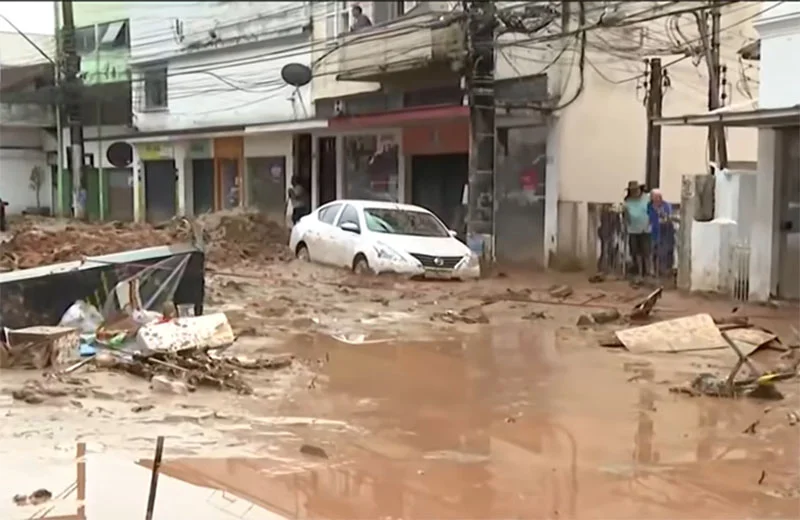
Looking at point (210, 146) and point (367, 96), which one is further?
point (367, 96)

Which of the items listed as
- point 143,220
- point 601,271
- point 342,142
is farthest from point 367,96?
point 143,220

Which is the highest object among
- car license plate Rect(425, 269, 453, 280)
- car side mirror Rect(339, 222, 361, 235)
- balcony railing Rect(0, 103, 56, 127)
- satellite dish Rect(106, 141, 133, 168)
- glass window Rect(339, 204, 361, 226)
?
balcony railing Rect(0, 103, 56, 127)

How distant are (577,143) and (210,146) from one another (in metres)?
6.95

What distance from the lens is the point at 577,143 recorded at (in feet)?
66.3

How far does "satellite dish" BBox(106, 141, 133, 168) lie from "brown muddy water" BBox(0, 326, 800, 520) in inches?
207

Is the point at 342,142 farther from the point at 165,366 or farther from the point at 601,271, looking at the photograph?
the point at 165,366

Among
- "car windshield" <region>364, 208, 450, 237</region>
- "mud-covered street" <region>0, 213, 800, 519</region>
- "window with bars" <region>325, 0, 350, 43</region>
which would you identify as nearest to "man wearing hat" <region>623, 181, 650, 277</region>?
"car windshield" <region>364, 208, 450, 237</region>

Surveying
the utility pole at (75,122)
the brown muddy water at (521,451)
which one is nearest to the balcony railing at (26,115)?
the utility pole at (75,122)

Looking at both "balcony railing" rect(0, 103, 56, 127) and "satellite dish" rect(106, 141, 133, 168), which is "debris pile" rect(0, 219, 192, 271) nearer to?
"satellite dish" rect(106, 141, 133, 168)

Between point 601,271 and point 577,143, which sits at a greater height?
point 577,143

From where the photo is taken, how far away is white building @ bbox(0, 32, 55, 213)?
11250mm

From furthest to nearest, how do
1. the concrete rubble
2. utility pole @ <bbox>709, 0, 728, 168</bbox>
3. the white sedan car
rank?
1. utility pole @ <bbox>709, 0, 728, 168</bbox>
2. the white sedan car
3. the concrete rubble

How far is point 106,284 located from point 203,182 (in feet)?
18.0

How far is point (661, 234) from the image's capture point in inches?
698
